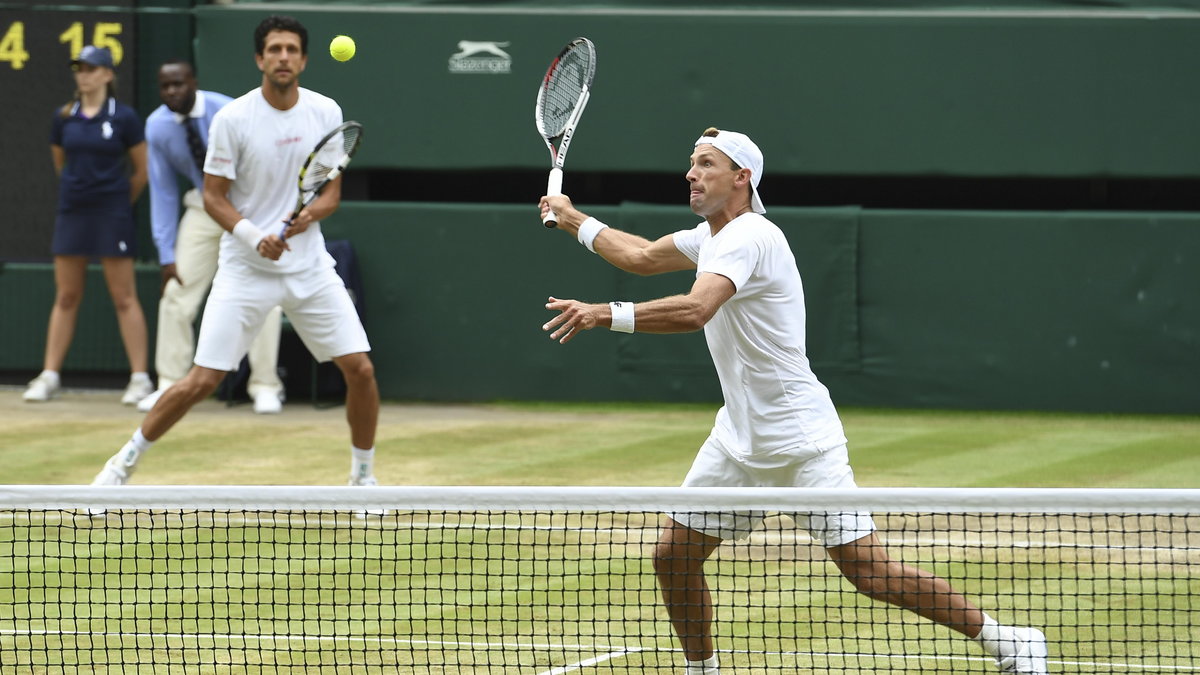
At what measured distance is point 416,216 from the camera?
453 inches

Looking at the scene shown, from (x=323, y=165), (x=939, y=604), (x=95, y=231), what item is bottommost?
(x=939, y=604)

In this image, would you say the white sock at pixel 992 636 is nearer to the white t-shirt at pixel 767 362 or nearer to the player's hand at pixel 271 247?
the white t-shirt at pixel 767 362

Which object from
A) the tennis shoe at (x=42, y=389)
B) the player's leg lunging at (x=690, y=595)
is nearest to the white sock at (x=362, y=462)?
the player's leg lunging at (x=690, y=595)

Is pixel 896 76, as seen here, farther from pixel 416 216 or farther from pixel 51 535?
pixel 51 535

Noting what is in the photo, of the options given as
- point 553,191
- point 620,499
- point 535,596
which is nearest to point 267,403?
point 535,596

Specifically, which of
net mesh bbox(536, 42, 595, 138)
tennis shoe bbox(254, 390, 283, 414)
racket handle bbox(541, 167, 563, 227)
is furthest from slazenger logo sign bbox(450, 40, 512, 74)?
racket handle bbox(541, 167, 563, 227)

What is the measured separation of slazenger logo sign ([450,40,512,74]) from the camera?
454 inches

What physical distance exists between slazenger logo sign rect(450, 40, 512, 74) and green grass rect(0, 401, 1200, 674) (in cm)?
289

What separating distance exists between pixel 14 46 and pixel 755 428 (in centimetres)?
814

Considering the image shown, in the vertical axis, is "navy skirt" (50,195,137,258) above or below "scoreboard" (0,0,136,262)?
below

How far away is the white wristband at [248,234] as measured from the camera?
734 centimetres

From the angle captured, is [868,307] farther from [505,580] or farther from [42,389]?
[505,580]

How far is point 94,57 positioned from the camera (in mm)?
10672

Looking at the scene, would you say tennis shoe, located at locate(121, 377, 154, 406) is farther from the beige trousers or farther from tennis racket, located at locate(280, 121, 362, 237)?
tennis racket, located at locate(280, 121, 362, 237)
